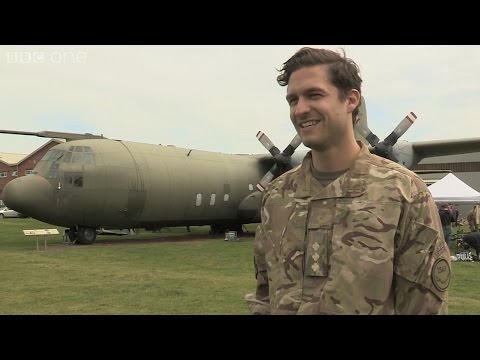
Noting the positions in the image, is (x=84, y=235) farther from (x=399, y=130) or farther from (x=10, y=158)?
(x=10, y=158)

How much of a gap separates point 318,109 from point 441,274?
0.84m

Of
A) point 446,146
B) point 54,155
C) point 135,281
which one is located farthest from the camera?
point 446,146

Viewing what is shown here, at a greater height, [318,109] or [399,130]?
[399,130]

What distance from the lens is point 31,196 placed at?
15.9 meters

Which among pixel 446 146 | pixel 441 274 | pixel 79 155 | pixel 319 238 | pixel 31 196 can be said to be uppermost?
pixel 446 146

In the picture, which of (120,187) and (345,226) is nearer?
(345,226)

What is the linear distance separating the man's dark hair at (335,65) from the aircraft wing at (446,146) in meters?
19.6

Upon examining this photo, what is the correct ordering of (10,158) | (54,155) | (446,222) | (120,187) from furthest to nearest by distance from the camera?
1. (10,158)
2. (120,187)
3. (54,155)
4. (446,222)

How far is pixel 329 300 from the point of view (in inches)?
80.0

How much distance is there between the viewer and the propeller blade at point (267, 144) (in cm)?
2262

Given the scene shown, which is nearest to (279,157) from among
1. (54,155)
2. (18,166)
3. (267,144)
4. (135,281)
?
(267,144)

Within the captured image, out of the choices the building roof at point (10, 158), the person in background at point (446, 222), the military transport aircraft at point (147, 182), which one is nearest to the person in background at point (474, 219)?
the person in background at point (446, 222)
